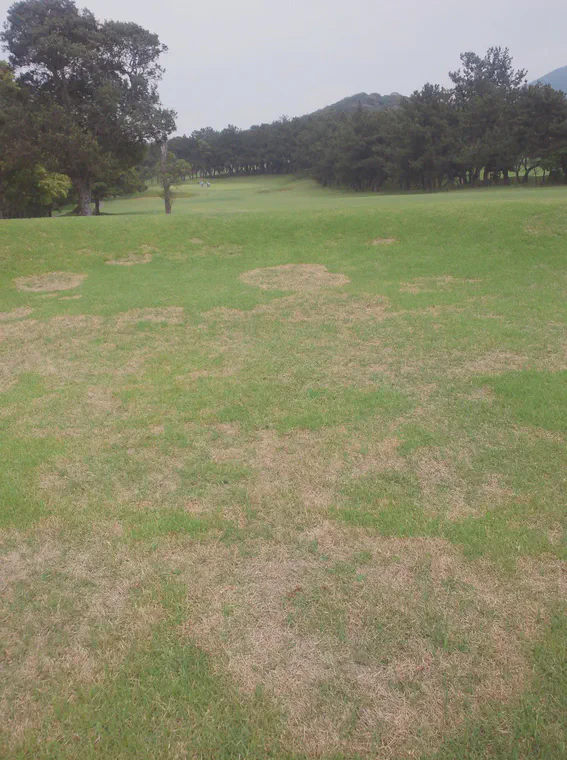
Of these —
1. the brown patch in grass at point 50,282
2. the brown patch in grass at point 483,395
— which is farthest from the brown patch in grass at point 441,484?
the brown patch in grass at point 50,282

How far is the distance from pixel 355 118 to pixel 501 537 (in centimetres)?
5806

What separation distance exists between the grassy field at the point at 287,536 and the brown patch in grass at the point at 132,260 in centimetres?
537

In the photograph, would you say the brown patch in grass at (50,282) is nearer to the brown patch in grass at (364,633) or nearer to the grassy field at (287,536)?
the grassy field at (287,536)

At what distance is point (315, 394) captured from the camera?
7031mm

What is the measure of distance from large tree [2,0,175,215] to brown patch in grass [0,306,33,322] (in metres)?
20.3

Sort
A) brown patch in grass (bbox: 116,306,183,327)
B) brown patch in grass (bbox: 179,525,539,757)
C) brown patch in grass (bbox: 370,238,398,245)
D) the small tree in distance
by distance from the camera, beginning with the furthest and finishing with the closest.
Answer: the small tree in distance < brown patch in grass (bbox: 370,238,398,245) < brown patch in grass (bbox: 116,306,183,327) < brown patch in grass (bbox: 179,525,539,757)

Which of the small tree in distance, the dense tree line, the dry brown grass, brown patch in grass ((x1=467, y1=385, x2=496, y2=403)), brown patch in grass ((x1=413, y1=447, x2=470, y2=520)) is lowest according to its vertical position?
the dry brown grass

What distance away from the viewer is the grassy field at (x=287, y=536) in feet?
9.48

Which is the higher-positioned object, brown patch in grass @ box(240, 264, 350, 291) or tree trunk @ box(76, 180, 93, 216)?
tree trunk @ box(76, 180, 93, 216)

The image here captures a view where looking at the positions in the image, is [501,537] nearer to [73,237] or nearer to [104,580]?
[104,580]

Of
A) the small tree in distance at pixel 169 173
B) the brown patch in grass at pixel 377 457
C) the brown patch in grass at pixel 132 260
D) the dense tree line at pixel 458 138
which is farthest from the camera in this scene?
the dense tree line at pixel 458 138

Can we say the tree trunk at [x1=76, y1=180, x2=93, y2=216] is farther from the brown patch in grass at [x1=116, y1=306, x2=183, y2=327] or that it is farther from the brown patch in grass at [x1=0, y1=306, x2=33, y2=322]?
the brown patch in grass at [x1=116, y1=306, x2=183, y2=327]

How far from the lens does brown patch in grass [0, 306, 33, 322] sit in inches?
441

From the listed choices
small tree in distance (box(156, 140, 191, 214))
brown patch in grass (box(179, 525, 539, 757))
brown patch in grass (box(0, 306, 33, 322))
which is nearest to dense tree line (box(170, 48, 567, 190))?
small tree in distance (box(156, 140, 191, 214))
